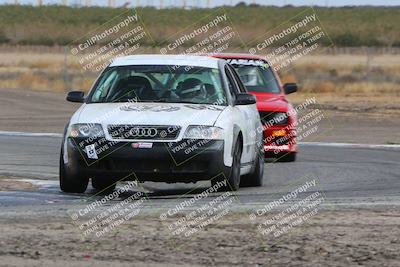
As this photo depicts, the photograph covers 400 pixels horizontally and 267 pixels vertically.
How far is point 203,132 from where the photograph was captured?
12.2 meters

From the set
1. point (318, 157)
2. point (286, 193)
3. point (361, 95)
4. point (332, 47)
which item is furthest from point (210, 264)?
point (332, 47)

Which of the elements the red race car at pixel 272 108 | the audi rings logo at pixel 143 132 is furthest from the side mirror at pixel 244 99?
the red race car at pixel 272 108

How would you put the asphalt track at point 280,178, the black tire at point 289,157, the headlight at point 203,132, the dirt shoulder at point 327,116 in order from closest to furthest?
1. the asphalt track at point 280,178
2. the headlight at point 203,132
3. the black tire at point 289,157
4. the dirt shoulder at point 327,116

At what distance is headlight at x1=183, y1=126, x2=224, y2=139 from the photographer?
477 inches

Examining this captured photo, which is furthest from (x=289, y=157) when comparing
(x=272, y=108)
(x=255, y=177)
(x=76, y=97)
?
(x=76, y=97)

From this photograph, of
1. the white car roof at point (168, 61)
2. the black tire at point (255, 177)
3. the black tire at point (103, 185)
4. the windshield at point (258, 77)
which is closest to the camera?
the black tire at point (103, 185)

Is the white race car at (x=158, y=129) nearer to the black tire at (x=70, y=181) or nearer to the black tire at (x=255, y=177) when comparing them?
the black tire at (x=70, y=181)

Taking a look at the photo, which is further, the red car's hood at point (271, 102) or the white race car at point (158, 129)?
the red car's hood at point (271, 102)

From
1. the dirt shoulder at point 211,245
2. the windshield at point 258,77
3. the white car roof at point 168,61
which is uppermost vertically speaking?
the dirt shoulder at point 211,245

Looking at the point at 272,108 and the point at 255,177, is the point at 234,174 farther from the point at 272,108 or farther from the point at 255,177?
the point at 272,108

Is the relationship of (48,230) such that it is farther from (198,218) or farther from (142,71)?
(142,71)

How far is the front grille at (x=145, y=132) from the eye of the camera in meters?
12.1

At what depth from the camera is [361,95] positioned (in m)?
40.7

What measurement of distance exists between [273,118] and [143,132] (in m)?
6.01
